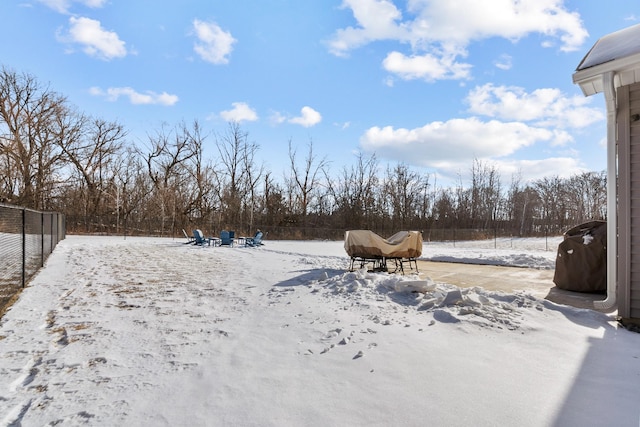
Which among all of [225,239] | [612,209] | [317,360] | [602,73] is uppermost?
[602,73]

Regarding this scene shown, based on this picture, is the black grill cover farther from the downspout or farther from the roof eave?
the roof eave

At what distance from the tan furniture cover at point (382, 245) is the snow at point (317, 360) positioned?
1.99 metres

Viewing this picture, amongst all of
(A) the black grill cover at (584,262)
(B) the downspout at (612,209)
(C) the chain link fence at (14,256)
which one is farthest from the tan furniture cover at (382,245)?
(C) the chain link fence at (14,256)

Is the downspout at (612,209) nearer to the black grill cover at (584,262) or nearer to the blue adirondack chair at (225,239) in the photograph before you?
the black grill cover at (584,262)

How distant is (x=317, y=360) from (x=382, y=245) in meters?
4.81

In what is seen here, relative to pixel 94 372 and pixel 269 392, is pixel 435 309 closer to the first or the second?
pixel 269 392

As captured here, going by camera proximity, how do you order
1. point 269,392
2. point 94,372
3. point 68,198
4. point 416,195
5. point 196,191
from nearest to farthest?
point 269,392, point 94,372, point 68,198, point 196,191, point 416,195

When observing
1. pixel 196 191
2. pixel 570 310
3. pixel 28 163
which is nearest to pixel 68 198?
pixel 28 163

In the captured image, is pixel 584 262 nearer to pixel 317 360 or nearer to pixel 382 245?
pixel 382 245

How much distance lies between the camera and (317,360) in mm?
3219

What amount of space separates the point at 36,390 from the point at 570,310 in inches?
224

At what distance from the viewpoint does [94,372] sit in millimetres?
3021

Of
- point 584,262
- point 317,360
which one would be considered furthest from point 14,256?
point 584,262

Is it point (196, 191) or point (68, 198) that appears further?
point (196, 191)
